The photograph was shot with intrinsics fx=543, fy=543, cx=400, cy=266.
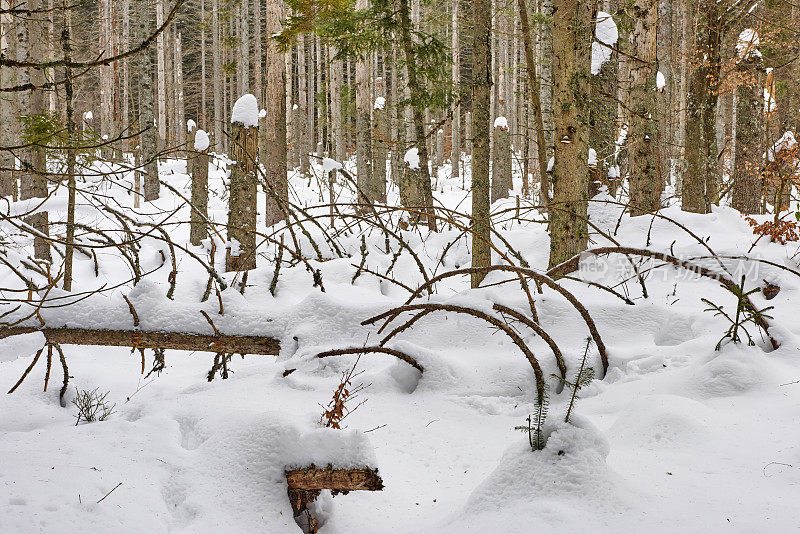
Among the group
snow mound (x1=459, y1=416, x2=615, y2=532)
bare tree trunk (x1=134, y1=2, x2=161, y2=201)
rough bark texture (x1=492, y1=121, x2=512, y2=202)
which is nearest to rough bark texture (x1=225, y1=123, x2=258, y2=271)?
snow mound (x1=459, y1=416, x2=615, y2=532)

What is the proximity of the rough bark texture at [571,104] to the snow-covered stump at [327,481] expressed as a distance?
2512 millimetres

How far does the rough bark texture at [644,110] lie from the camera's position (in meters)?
7.45

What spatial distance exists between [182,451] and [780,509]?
1.98m

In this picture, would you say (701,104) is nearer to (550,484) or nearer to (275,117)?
(275,117)

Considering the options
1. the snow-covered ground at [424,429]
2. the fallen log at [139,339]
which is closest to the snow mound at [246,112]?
the snow-covered ground at [424,429]

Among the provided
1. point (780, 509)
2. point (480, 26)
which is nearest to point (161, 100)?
point (480, 26)

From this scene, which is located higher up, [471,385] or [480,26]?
[480,26]

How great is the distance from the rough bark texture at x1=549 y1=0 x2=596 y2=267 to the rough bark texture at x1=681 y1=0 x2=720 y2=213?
5.39 metres

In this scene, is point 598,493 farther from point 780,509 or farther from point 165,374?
point 165,374

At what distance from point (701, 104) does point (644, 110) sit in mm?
1833

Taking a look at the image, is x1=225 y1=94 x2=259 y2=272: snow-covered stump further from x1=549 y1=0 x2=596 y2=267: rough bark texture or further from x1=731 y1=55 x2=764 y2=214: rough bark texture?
x1=731 y1=55 x2=764 y2=214: rough bark texture

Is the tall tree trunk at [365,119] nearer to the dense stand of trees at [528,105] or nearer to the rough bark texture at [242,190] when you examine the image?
the dense stand of trees at [528,105]

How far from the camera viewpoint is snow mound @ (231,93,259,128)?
474cm

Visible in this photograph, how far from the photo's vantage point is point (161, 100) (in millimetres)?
21969
